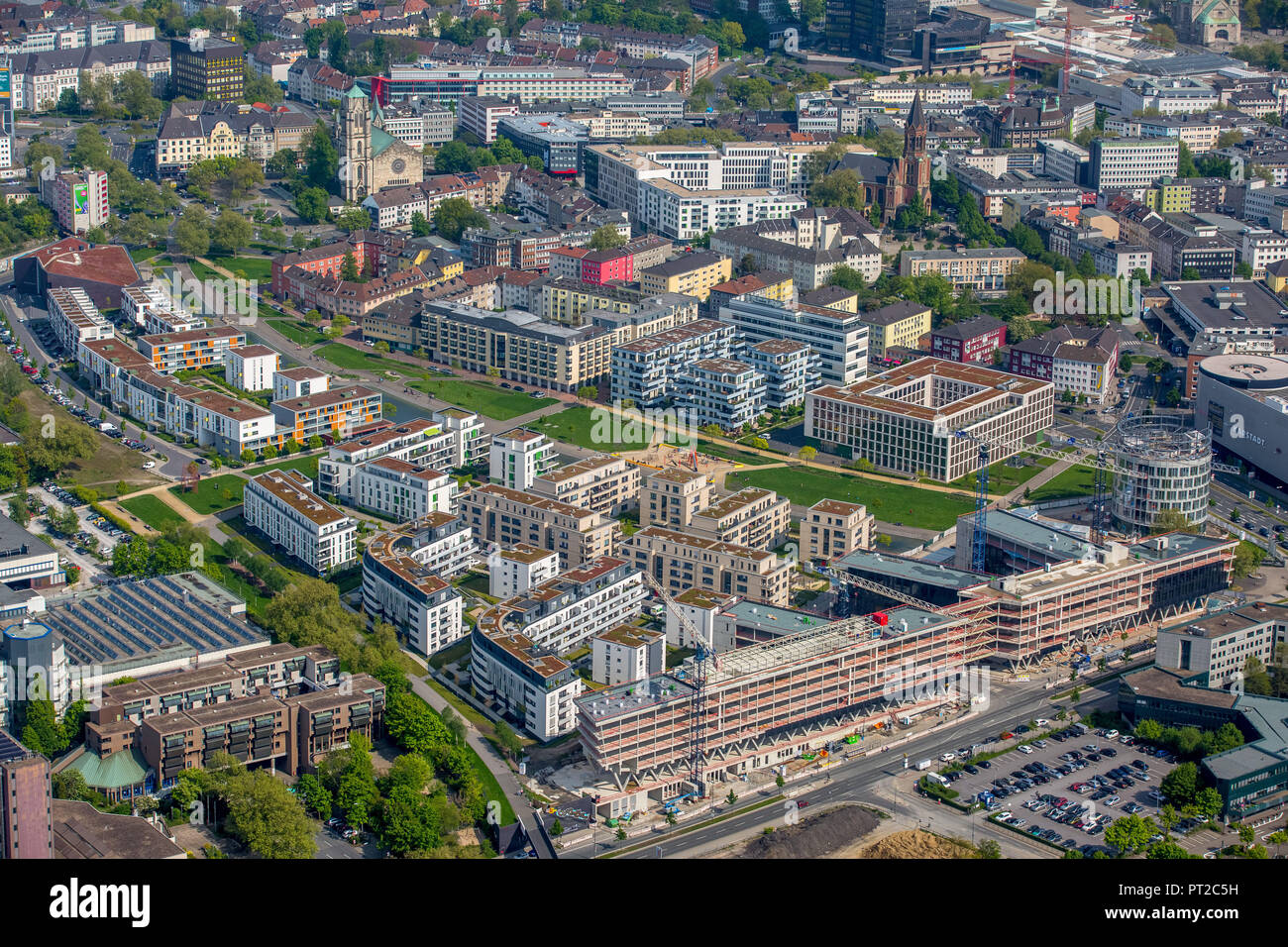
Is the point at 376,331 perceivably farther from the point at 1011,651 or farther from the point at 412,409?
the point at 1011,651

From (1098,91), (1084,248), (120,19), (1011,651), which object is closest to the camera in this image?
(1011,651)

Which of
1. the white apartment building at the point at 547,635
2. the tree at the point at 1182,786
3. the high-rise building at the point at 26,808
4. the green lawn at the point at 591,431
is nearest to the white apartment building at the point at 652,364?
the green lawn at the point at 591,431

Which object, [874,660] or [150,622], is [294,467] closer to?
[150,622]

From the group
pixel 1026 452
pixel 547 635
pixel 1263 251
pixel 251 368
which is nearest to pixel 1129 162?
pixel 1263 251

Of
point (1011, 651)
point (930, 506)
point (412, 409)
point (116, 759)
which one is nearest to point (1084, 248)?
point (930, 506)

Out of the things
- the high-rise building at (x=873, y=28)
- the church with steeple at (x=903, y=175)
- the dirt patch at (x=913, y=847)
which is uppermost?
the high-rise building at (x=873, y=28)

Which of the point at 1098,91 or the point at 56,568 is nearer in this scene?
the point at 56,568

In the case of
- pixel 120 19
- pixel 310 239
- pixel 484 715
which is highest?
pixel 120 19

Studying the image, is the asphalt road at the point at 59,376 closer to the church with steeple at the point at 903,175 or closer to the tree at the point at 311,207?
the tree at the point at 311,207
